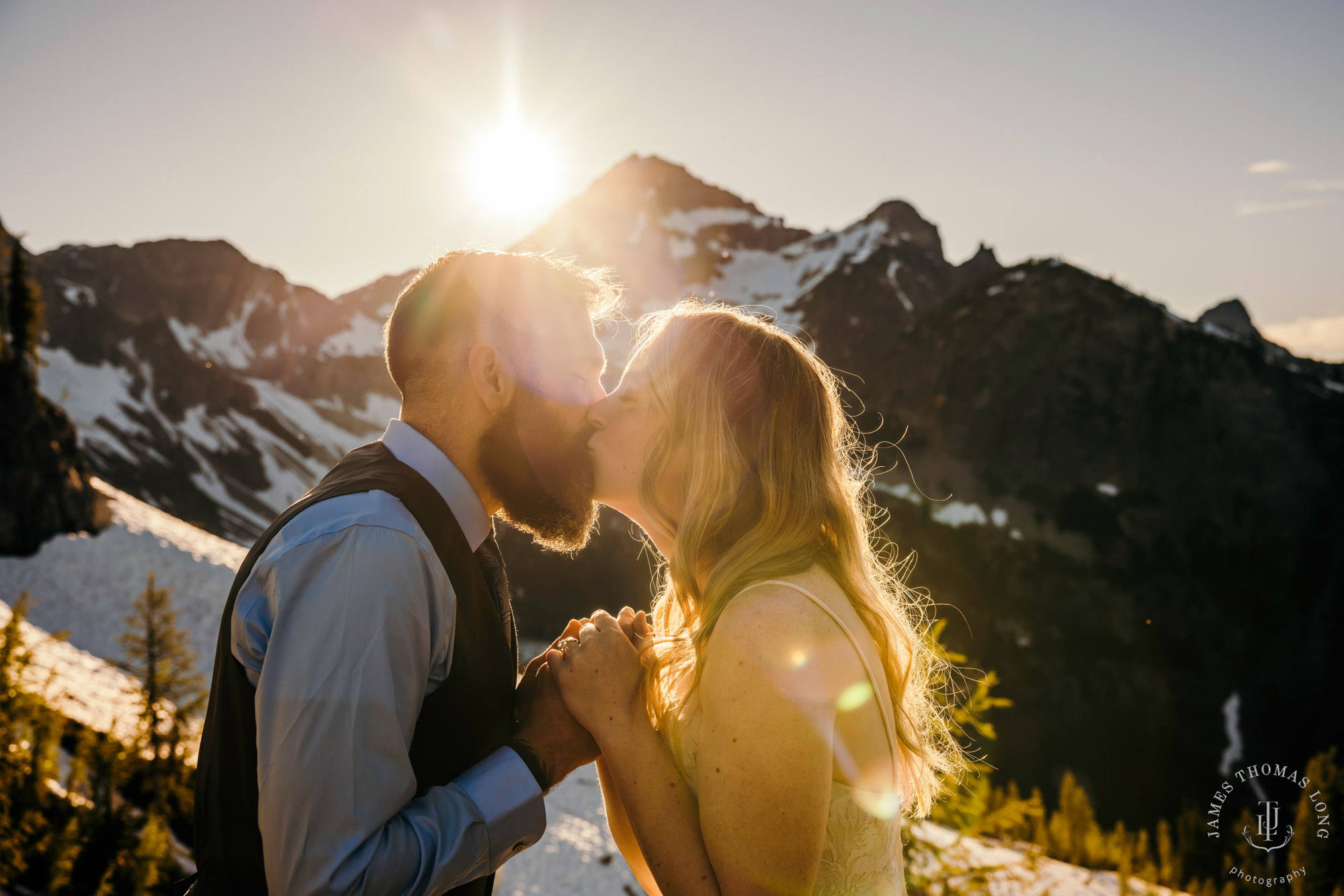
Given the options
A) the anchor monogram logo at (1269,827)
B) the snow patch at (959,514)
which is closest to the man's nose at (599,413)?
the anchor monogram logo at (1269,827)

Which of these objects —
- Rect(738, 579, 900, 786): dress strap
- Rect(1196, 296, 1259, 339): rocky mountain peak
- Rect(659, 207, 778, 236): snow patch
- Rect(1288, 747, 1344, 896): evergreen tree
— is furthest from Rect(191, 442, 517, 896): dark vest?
Rect(659, 207, 778, 236): snow patch

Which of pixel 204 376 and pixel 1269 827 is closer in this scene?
pixel 1269 827

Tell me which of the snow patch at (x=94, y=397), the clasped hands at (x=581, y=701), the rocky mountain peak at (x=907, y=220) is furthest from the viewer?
the rocky mountain peak at (x=907, y=220)

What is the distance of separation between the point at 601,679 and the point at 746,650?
55 cm

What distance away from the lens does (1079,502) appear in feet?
171

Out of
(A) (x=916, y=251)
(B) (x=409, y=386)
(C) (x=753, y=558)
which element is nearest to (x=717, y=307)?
(C) (x=753, y=558)

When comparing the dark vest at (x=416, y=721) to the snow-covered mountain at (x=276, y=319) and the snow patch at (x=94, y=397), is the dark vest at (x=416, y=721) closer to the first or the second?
the snow-covered mountain at (x=276, y=319)

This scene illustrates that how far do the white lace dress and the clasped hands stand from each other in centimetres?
17

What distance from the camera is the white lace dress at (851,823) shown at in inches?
74.7

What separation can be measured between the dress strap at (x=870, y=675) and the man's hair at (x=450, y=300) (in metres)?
1.31

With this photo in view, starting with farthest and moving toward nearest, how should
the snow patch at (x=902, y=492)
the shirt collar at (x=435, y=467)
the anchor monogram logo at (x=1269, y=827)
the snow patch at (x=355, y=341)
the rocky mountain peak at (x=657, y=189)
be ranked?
the rocky mountain peak at (x=657, y=189), the snow patch at (x=355, y=341), the snow patch at (x=902, y=492), the anchor monogram logo at (x=1269, y=827), the shirt collar at (x=435, y=467)

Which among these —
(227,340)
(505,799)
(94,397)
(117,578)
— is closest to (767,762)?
(505,799)

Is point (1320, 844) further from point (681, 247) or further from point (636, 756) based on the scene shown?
point (681, 247)

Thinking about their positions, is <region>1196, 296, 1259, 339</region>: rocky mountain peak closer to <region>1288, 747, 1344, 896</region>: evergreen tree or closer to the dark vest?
<region>1288, 747, 1344, 896</region>: evergreen tree
